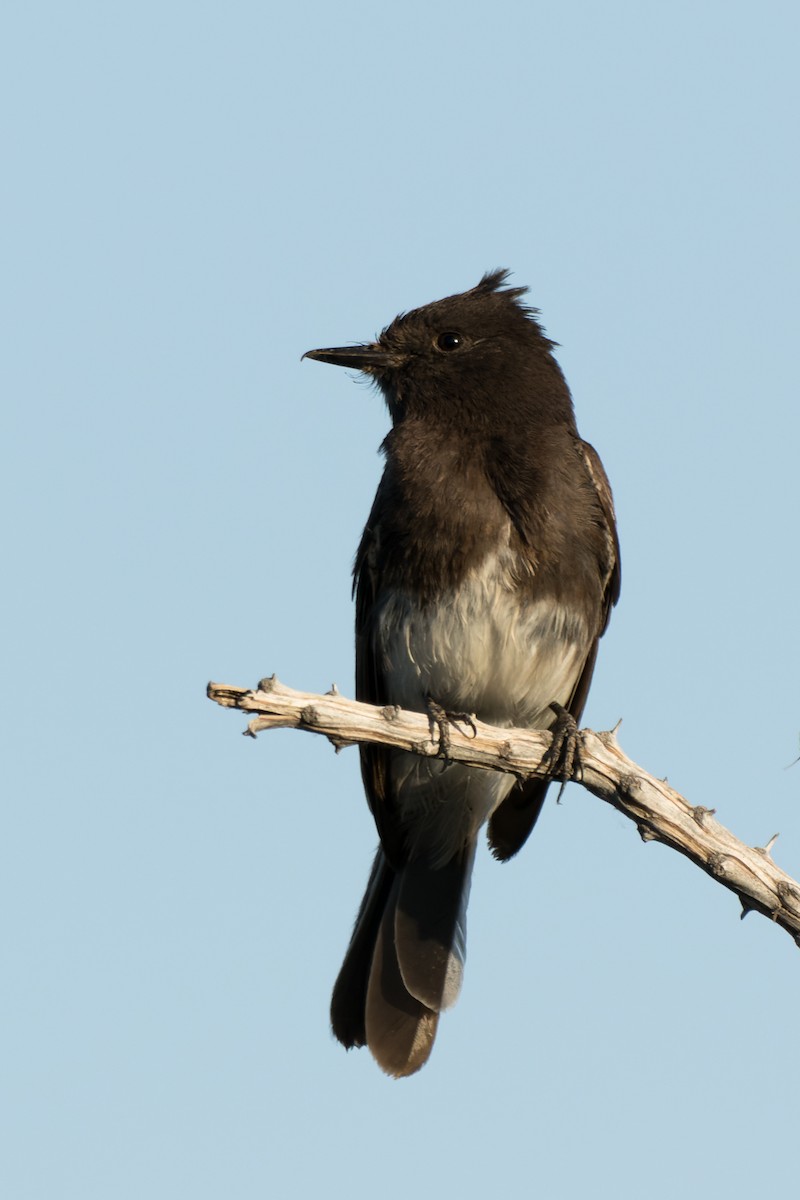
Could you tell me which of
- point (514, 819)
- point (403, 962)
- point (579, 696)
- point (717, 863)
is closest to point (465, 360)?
point (579, 696)

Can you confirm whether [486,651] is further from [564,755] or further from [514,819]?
[514,819]

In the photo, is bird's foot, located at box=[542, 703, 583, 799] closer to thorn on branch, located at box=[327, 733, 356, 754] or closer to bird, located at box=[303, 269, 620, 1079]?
bird, located at box=[303, 269, 620, 1079]

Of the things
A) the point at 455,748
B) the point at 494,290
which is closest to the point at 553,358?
the point at 494,290

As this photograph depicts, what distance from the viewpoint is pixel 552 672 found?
283 inches

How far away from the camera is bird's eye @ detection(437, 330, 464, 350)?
8016mm

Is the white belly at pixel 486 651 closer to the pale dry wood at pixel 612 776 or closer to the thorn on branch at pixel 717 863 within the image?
the pale dry wood at pixel 612 776

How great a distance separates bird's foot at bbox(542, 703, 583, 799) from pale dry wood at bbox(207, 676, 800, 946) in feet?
0.07

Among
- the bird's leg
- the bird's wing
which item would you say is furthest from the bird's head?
the bird's leg

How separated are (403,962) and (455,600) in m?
1.87

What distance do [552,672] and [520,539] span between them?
0.63 m

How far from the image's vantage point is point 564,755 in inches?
246

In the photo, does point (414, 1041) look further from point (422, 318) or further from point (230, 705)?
point (422, 318)

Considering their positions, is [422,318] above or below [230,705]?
above

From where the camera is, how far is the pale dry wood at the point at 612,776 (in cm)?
524
